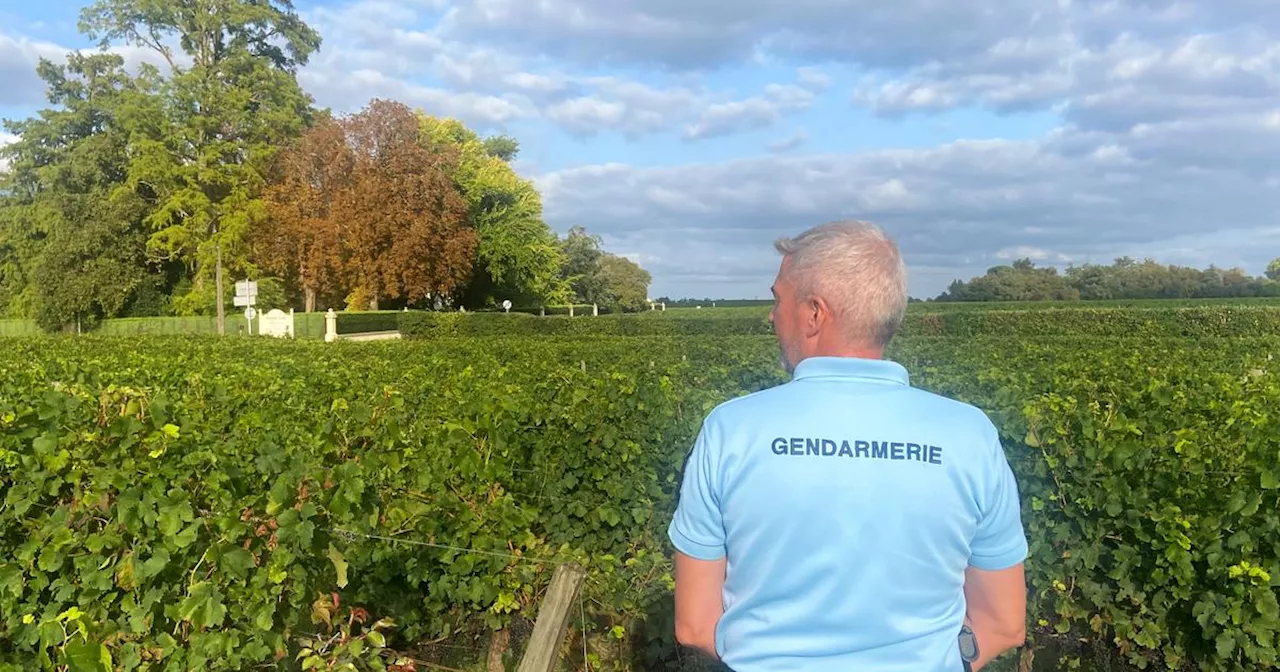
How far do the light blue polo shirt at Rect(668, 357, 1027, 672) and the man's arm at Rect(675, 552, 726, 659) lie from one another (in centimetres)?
3

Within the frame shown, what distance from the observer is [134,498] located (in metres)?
2.71

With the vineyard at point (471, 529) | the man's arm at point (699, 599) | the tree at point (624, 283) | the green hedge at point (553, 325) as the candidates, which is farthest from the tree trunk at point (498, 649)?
the tree at point (624, 283)

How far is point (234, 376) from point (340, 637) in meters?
7.05

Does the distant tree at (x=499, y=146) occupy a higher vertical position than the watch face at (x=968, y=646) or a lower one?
higher

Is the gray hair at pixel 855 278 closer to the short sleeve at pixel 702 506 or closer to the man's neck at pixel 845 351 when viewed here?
the man's neck at pixel 845 351

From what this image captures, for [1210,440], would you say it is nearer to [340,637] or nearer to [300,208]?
[340,637]

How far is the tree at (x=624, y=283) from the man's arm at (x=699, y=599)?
96.5 metres

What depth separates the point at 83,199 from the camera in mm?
49469

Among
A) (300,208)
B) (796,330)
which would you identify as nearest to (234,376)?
(796,330)

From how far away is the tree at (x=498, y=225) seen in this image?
59.4 metres

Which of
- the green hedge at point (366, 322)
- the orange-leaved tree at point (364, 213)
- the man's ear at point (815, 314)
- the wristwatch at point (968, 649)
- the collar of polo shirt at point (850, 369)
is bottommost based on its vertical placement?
the green hedge at point (366, 322)

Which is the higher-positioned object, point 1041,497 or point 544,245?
point 544,245

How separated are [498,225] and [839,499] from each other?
59623mm

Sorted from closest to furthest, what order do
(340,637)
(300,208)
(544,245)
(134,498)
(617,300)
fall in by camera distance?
(134,498) → (340,637) → (300,208) → (544,245) → (617,300)
